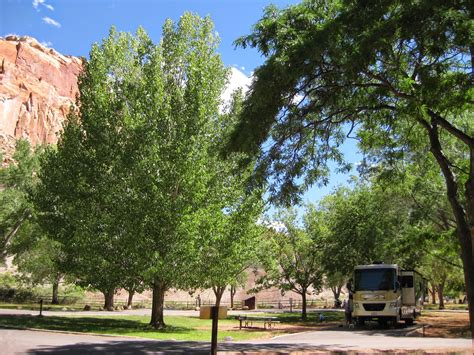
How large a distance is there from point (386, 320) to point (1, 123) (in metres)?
129

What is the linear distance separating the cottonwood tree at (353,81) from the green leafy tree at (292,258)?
2223cm

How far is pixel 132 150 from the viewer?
882 inches

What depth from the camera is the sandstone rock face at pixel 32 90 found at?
134 metres

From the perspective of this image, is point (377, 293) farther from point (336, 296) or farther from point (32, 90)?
point (32, 90)

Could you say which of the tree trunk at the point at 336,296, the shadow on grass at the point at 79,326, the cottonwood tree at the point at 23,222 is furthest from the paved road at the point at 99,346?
the tree trunk at the point at 336,296

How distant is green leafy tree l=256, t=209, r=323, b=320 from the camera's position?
3772 centimetres

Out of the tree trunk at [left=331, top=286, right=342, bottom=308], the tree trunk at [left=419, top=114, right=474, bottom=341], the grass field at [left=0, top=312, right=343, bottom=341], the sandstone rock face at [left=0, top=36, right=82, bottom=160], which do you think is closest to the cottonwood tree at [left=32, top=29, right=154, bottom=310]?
the grass field at [left=0, top=312, right=343, bottom=341]

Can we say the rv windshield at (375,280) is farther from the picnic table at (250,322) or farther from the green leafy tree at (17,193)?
the green leafy tree at (17,193)

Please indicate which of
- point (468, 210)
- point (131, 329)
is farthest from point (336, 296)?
point (468, 210)

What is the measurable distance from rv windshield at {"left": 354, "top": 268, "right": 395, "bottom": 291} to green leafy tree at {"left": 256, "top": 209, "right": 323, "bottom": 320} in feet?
37.2

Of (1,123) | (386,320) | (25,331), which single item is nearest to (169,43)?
(25,331)

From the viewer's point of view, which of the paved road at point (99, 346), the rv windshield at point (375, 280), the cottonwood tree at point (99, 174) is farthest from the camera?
the rv windshield at point (375, 280)

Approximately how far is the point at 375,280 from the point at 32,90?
5644 inches

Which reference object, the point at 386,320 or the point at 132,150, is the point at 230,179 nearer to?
the point at 132,150
